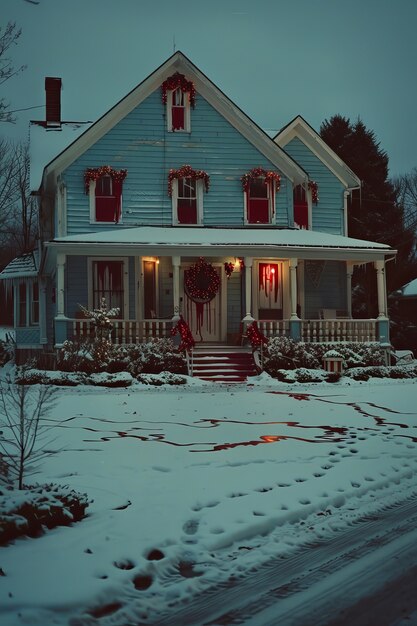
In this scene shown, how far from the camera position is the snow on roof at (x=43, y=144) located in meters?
24.4

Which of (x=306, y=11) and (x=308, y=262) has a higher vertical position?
(x=306, y=11)

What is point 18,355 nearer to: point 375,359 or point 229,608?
point 375,359

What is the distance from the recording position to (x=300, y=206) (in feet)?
79.8

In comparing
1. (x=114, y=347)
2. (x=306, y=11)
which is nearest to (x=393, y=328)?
(x=306, y=11)

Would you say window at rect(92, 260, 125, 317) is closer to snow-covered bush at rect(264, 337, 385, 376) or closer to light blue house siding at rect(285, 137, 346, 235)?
snow-covered bush at rect(264, 337, 385, 376)

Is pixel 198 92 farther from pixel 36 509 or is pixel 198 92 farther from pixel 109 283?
pixel 36 509

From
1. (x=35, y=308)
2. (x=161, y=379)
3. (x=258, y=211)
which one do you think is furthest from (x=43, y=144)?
(x=161, y=379)

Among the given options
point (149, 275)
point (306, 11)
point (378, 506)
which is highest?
point (306, 11)

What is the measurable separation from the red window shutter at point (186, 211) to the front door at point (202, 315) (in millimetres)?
1455

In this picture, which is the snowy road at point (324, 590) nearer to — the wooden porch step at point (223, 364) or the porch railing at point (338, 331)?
the wooden porch step at point (223, 364)

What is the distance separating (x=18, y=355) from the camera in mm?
25906

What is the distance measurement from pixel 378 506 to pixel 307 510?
0.75 metres

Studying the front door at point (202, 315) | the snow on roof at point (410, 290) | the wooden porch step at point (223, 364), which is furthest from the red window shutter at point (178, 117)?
the snow on roof at point (410, 290)

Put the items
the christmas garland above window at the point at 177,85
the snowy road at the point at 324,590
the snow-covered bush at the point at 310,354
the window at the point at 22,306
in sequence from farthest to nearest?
the window at the point at 22,306 < the christmas garland above window at the point at 177,85 < the snow-covered bush at the point at 310,354 < the snowy road at the point at 324,590
